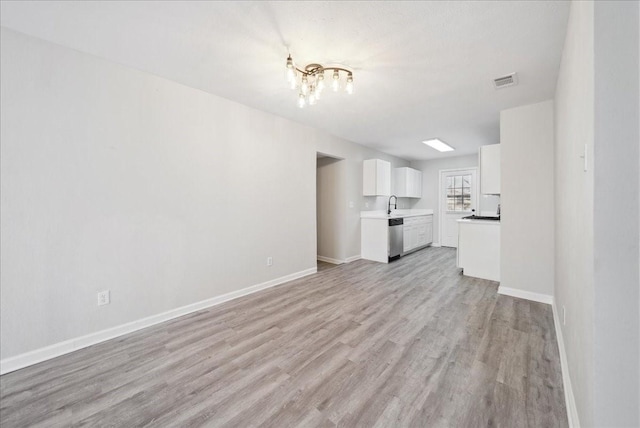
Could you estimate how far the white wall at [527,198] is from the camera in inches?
118

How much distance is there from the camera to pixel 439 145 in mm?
5375

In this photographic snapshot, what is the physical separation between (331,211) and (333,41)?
3524 mm

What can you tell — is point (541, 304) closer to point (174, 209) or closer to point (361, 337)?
point (361, 337)

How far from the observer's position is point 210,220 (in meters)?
3.00

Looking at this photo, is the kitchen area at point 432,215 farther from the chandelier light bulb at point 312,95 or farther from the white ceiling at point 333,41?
the chandelier light bulb at point 312,95

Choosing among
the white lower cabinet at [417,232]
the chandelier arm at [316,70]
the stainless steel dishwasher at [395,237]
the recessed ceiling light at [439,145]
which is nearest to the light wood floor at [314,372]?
the stainless steel dishwasher at [395,237]

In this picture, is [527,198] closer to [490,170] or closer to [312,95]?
[490,170]

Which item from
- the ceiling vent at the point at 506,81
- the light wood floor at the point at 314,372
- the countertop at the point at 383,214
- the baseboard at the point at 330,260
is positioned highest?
the ceiling vent at the point at 506,81

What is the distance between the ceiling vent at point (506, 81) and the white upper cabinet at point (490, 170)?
1364 millimetres

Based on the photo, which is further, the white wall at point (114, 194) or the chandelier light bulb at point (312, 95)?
the chandelier light bulb at point (312, 95)

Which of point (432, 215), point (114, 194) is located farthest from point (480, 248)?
point (114, 194)

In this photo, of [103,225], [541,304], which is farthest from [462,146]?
[103,225]

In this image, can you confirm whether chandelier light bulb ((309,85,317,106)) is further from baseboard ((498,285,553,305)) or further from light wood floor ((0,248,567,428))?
baseboard ((498,285,553,305))

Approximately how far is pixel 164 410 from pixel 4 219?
5.89ft
